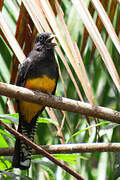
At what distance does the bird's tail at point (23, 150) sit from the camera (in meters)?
2.71

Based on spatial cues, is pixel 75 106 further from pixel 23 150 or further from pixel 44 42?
pixel 44 42

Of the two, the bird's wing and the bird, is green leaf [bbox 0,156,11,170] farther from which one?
the bird's wing

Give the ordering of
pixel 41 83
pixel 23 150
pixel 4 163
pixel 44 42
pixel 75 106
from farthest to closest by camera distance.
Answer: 1. pixel 44 42
2. pixel 41 83
3. pixel 23 150
4. pixel 4 163
5. pixel 75 106

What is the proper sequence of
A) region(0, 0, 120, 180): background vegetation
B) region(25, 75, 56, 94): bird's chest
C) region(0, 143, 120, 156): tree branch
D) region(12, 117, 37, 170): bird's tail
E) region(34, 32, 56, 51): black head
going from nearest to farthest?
region(0, 0, 120, 180): background vegetation, region(0, 143, 120, 156): tree branch, region(12, 117, 37, 170): bird's tail, region(25, 75, 56, 94): bird's chest, region(34, 32, 56, 51): black head

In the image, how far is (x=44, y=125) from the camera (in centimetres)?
443

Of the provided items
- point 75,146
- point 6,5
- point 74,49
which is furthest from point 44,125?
point 74,49

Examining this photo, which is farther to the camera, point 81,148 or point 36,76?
point 36,76

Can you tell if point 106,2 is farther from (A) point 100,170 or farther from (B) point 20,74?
(A) point 100,170

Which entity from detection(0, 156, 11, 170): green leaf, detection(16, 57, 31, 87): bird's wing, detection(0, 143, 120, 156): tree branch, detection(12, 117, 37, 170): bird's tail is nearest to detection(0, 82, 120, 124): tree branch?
detection(0, 143, 120, 156): tree branch

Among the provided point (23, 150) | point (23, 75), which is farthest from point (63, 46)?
point (23, 75)

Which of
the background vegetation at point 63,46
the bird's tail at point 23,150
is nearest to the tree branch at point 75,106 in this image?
the background vegetation at point 63,46

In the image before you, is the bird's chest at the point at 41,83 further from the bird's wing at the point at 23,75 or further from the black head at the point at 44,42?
the black head at the point at 44,42

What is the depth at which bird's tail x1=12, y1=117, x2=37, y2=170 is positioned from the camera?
2.71 meters

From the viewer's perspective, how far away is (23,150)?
3053 mm
